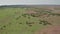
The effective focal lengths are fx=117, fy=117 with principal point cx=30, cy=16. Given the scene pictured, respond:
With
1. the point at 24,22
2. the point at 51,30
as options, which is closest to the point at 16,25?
the point at 24,22

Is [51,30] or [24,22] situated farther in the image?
[24,22]

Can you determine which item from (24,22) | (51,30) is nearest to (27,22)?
(24,22)

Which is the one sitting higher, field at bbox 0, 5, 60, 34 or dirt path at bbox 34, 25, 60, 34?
field at bbox 0, 5, 60, 34

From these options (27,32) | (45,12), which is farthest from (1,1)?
(27,32)

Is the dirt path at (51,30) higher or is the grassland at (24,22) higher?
the grassland at (24,22)

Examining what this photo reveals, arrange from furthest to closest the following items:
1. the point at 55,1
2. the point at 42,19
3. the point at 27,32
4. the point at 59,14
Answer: the point at 55,1, the point at 59,14, the point at 42,19, the point at 27,32

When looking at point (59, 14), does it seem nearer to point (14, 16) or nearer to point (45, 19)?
point (45, 19)

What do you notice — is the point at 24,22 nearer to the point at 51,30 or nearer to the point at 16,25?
the point at 16,25

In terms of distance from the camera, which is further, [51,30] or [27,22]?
[27,22]

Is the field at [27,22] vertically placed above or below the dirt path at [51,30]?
above

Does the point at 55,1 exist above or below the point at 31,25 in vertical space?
above

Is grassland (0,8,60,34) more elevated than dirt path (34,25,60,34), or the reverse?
grassland (0,8,60,34)
